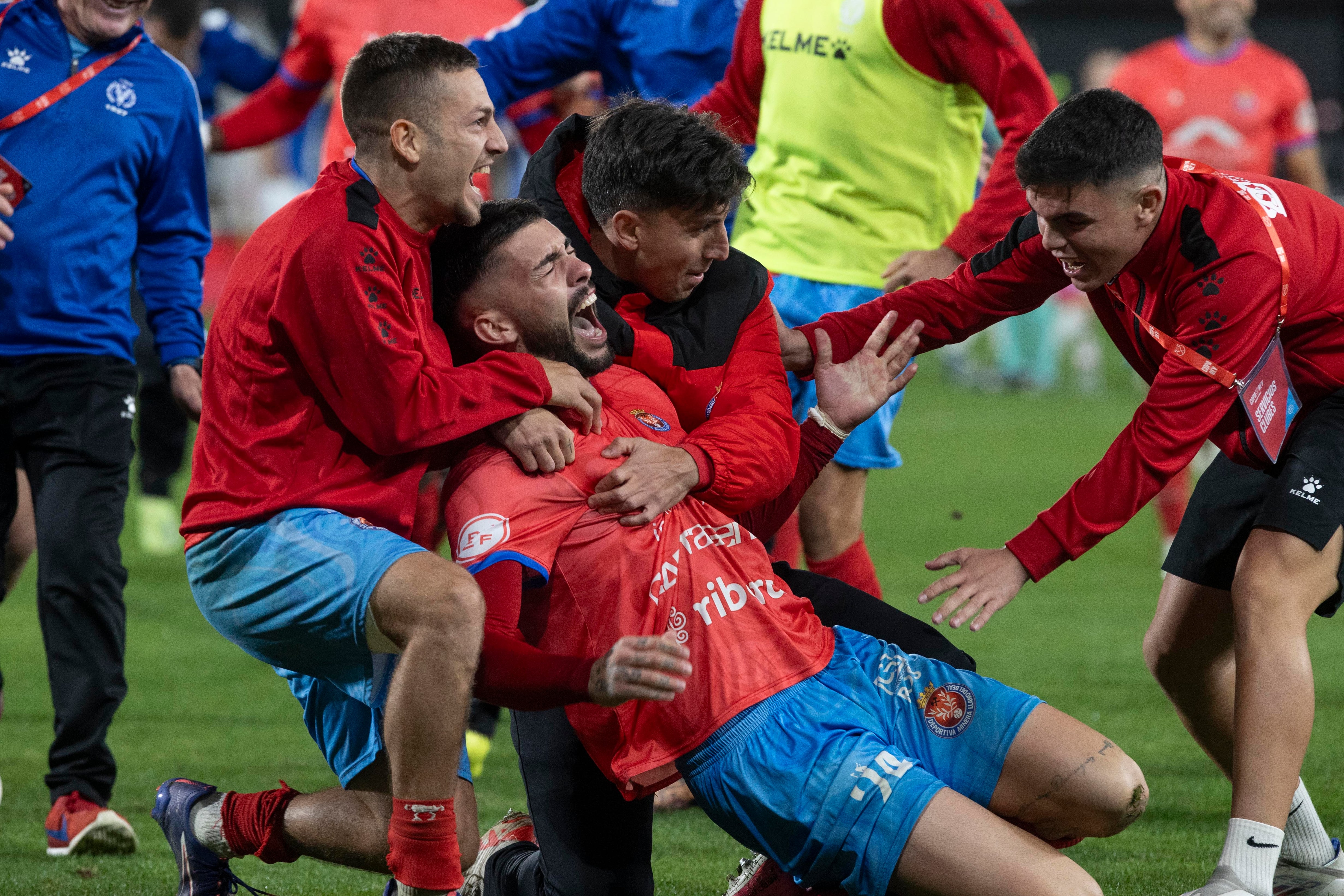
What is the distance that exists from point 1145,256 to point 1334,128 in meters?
26.4

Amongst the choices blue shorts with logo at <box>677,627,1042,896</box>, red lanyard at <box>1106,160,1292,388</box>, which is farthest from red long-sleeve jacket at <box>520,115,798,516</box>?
red lanyard at <box>1106,160,1292,388</box>

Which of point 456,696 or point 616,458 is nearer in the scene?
point 456,696

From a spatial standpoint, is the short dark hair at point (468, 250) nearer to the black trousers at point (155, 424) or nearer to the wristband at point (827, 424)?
the wristband at point (827, 424)

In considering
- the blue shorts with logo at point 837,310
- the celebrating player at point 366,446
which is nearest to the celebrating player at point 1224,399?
the celebrating player at point 366,446

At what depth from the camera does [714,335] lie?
11.5ft

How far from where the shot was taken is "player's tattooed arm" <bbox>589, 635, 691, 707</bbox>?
2.68 metres

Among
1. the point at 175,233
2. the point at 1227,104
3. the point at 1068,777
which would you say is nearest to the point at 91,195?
the point at 175,233

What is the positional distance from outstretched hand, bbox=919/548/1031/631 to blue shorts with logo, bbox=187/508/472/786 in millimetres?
1051

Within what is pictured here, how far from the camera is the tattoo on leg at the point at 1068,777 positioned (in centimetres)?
291

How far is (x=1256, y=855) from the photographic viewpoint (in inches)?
132

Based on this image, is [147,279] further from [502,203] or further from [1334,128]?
[1334,128]

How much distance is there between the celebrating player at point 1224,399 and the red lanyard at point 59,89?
2.28 meters

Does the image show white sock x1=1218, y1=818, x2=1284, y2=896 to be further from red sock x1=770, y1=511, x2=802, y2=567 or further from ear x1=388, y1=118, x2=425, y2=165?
ear x1=388, y1=118, x2=425, y2=165

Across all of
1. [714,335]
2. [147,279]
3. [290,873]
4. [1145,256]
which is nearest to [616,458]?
[714,335]
